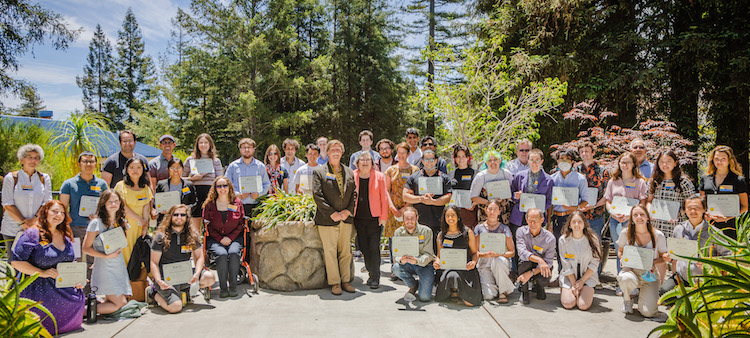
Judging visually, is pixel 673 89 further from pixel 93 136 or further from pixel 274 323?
pixel 93 136

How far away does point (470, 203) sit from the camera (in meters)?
5.47

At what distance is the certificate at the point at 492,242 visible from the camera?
482 cm

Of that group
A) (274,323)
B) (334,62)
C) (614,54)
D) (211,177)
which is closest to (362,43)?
(334,62)

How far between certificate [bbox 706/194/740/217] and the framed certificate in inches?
84.2

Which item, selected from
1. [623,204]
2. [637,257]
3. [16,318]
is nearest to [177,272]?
[16,318]

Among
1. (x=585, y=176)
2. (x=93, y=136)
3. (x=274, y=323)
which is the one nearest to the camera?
(x=274, y=323)

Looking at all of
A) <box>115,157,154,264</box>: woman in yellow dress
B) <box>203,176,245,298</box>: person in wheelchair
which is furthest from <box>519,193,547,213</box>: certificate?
<box>115,157,154,264</box>: woman in yellow dress

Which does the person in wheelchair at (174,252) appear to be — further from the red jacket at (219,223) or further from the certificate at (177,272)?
the red jacket at (219,223)

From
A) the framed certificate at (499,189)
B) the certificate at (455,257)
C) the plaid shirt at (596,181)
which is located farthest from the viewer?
the plaid shirt at (596,181)

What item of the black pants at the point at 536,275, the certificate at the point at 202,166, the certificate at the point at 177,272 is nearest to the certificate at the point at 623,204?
the black pants at the point at 536,275

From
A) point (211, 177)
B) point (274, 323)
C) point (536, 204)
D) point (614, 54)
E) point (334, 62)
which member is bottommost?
point (274, 323)

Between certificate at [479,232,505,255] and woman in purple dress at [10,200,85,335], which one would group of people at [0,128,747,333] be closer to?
woman in purple dress at [10,200,85,335]

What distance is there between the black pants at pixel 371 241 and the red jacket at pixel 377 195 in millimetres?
116

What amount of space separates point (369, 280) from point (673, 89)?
10.5 m
